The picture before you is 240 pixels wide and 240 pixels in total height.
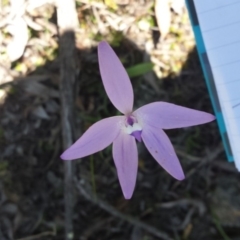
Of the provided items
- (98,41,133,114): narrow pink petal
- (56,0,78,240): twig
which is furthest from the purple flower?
(56,0,78,240): twig

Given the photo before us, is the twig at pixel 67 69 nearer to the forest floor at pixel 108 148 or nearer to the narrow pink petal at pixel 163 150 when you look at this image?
the forest floor at pixel 108 148

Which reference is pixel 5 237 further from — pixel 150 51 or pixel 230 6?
pixel 230 6

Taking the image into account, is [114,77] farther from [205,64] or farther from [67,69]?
[67,69]

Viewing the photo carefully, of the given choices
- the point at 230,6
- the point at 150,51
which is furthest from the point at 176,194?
the point at 230,6

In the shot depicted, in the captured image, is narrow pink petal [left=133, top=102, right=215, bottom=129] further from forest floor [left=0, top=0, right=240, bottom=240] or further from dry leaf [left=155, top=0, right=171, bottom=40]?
dry leaf [left=155, top=0, right=171, bottom=40]

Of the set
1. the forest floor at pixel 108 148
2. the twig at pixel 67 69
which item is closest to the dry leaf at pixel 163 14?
the forest floor at pixel 108 148

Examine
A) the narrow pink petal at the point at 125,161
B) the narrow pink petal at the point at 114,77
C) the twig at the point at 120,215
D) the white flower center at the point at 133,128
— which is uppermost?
the narrow pink petal at the point at 114,77
